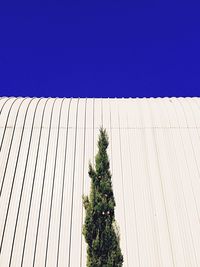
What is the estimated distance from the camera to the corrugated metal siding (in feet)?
40.5

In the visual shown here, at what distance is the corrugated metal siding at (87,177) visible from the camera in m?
12.4

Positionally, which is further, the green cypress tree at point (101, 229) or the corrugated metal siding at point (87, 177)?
the corrugated metal siding at point (87, 177)

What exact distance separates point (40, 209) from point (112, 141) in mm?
5406

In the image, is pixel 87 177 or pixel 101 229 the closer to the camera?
pixel 101 229

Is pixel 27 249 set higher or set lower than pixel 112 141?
lower

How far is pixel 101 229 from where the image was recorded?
7609 mm

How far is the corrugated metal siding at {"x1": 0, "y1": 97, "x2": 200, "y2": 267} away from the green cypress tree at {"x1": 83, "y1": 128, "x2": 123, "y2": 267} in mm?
4996

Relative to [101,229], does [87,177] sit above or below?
above

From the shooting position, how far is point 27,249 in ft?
40.0

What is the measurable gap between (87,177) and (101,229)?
6.93 metres

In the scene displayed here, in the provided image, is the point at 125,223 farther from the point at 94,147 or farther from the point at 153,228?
the point at 94,147

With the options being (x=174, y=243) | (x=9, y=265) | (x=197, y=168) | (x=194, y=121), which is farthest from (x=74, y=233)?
(x=194, y=121)

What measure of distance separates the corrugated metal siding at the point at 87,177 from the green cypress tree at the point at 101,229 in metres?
5.00

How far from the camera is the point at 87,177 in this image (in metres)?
14.5
